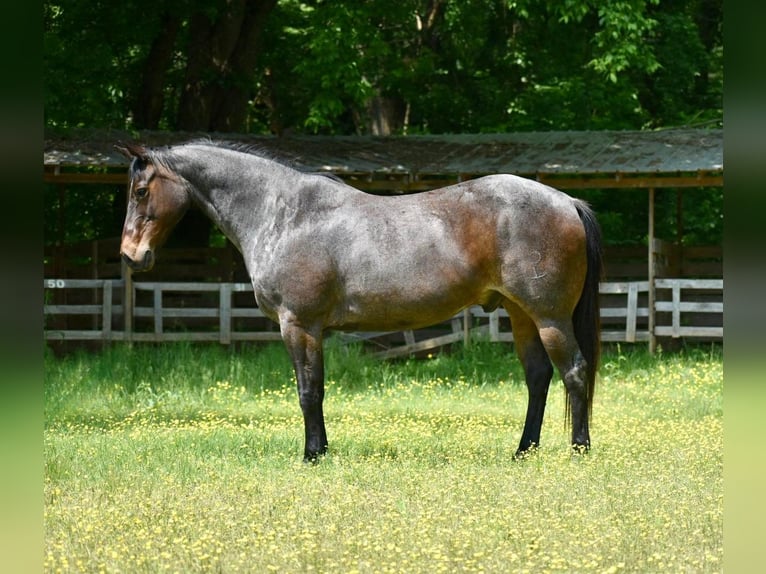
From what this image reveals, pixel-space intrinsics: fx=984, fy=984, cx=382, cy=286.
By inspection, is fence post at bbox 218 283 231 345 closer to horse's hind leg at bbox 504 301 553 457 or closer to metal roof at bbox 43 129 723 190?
metal roof at bbox 43 129 723 190

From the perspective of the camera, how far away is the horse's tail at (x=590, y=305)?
6.85 m

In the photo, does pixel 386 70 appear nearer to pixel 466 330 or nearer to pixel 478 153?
pixel 478 153

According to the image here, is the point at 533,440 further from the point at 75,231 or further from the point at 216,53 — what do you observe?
the point at 75,231

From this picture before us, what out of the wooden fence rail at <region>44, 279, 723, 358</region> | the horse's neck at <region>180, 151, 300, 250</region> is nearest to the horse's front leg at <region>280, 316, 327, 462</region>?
the horse's neck at <region>180, 151, 300, 250</region>

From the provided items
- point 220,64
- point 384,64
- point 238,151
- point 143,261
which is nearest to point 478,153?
point 220,64

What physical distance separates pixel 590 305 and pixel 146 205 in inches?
127

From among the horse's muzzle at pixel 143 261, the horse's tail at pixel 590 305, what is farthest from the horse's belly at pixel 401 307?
the horse's muzzle at pixel 143 261

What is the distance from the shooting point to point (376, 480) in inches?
237

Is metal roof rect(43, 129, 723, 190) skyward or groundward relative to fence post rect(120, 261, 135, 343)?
skyward

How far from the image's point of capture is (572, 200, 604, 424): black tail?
6.85 metres

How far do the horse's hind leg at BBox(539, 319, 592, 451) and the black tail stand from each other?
0.09 meters

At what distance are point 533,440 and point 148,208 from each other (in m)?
3.23

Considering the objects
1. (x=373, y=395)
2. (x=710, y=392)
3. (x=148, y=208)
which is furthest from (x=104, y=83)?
(x=710, y=392)

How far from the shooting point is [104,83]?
14938 millimetres
